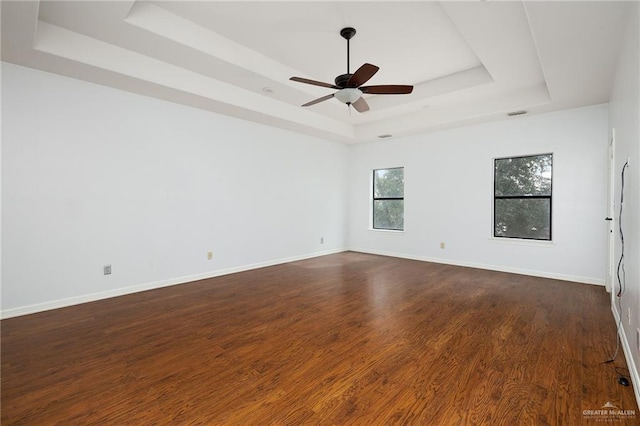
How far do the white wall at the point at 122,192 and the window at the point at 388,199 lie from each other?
7.14ft

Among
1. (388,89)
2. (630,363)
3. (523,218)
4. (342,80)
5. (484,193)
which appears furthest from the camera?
(484,193)

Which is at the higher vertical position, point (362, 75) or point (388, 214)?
point (362, 75)

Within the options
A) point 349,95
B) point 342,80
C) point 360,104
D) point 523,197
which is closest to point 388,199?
Answer: point 523,197

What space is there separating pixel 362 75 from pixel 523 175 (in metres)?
3.69

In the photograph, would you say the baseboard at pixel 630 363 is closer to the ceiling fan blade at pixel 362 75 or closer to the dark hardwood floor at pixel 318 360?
the dark hardwood floor at pixel 318 360

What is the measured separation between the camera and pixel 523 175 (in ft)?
16.6

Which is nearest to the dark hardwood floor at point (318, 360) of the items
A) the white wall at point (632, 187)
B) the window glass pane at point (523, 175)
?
the white wall at point (632, 187)

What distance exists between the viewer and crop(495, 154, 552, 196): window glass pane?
487cm

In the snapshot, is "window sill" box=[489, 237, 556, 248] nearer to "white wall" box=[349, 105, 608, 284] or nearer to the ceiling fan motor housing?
"white wall" box=[349, 105, 608, 284]

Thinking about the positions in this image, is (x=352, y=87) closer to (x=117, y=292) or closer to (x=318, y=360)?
(x=318, y=360)

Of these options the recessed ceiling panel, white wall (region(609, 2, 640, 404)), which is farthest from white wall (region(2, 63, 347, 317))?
white wall (region(609, 2, 640, 404))

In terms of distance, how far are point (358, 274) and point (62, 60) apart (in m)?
4.45

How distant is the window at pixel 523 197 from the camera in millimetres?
4875

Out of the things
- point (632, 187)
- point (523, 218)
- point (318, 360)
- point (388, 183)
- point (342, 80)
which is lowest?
point (318, 360)
